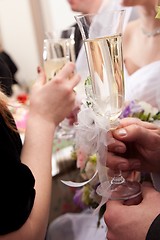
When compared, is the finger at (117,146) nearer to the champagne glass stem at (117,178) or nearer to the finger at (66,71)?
the champagne glass stem at (117,178)

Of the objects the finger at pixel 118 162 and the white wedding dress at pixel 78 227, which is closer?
the finger at pixel 118 162

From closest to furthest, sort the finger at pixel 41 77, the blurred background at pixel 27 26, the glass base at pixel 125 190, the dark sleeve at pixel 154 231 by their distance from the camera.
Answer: the dark sleeve at pixel 154 231
the glass base at pixel 125 190
the finger at pixel 41 77
the blurred background at pixel 27 26

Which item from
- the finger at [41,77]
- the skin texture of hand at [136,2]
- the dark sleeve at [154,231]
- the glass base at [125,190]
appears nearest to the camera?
the dark sleeve at [154,231]

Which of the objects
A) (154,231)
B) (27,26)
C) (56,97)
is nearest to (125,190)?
(154,231)

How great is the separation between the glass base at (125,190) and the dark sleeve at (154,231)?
0.11 meters

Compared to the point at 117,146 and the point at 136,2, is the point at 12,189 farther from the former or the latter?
the point at 136,2

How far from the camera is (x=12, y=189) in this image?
2.17 ft

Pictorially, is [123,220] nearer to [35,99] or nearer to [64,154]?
[35,99]

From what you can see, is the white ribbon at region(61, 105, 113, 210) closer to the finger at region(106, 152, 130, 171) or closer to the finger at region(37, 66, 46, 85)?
the finger at region(106, 152, 130, 171)

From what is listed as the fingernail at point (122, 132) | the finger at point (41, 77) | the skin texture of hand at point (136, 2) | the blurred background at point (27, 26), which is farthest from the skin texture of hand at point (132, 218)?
the blurred background at point (27, 26)

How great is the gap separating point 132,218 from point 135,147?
19 cm

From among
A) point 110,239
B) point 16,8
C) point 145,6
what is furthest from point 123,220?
point 16,8

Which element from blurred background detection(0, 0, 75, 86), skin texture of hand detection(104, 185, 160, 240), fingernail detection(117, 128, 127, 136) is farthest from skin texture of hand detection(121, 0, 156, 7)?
blurred background detection(0, 0, 75, 86)

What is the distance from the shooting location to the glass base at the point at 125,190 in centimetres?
74
